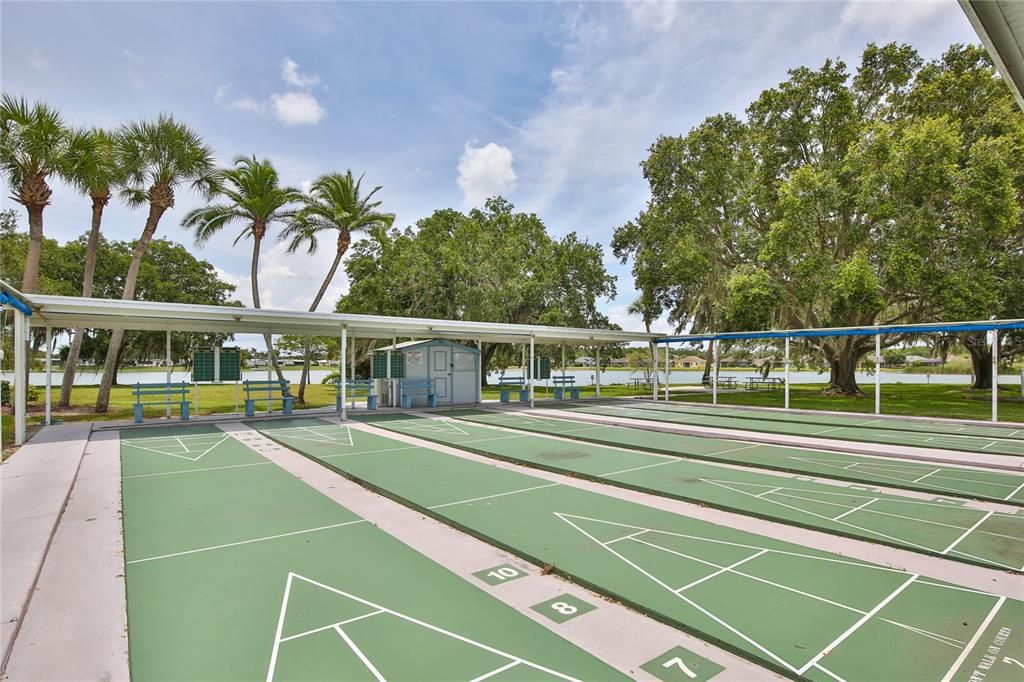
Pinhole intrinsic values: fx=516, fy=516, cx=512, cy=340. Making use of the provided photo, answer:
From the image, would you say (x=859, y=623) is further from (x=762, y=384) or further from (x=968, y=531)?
(x=762, y=384)

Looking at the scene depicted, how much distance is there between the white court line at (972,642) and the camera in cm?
279

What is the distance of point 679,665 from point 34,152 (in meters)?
18.2

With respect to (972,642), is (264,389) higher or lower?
higher

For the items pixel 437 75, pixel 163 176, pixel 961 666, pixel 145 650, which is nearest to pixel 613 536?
pixel 961 666

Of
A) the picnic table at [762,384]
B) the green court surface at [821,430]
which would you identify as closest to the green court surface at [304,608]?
the green court surface at [821,430]

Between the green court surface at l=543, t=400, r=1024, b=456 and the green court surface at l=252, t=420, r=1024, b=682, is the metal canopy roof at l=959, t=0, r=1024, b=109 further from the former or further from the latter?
the green court surface at l=543, t=400, r=1024, b=456

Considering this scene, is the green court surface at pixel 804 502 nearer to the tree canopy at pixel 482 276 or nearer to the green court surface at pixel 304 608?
the green court surface at pixel 304 608

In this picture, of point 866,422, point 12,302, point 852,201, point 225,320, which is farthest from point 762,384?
point 12,302

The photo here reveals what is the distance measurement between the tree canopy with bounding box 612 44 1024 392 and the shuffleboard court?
14.1ft

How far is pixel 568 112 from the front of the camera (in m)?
15.6

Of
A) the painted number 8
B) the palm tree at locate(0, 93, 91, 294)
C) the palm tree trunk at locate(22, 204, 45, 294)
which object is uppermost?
the palm tree at locate(0, 93, 91, 294)

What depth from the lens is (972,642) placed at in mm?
3119

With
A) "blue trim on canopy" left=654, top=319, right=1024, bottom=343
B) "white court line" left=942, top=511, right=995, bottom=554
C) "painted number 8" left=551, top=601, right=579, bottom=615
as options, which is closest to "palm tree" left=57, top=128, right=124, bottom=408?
"painted number 8" left=551, top=601, right=579, bottom=615

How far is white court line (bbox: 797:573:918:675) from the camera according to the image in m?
2.90
